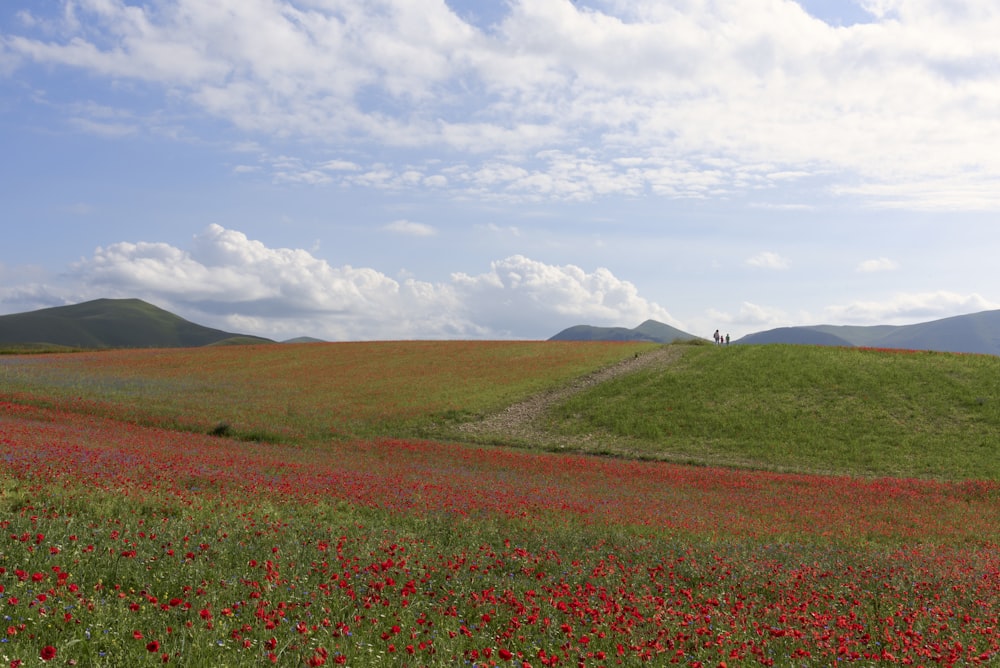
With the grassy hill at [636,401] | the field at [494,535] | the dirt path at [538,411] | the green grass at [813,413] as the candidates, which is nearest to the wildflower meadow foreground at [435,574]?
the field at [494,535]

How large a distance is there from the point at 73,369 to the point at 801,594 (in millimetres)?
62145

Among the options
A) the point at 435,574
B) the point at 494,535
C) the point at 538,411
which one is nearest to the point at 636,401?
the point at 538,411

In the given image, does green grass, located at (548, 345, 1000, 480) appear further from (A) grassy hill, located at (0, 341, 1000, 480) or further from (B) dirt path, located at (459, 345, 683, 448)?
(B) dirt path, located at (459, 345, 683, 448)

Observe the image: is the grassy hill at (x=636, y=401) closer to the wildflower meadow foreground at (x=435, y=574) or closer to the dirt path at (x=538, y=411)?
the dirt path at (x=538, y=411)

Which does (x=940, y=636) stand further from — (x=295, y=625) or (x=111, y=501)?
(x=111, y=501)

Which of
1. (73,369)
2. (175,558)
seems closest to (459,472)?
(175,558)

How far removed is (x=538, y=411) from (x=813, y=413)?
690 inches

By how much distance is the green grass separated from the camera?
37.3 metres

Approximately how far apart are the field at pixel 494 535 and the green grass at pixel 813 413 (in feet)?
0.89

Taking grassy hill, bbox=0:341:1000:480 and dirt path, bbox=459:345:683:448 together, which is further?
dirt path, bbox=459:345:683:448

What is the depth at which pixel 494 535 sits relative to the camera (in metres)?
14.1

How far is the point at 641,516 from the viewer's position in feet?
62.6

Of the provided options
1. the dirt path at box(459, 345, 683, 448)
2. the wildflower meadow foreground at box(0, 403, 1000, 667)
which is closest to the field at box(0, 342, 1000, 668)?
the wildflower meadow foreground at box(0, 403, 1000, 667)

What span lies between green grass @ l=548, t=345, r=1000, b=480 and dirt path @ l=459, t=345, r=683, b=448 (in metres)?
1.49
